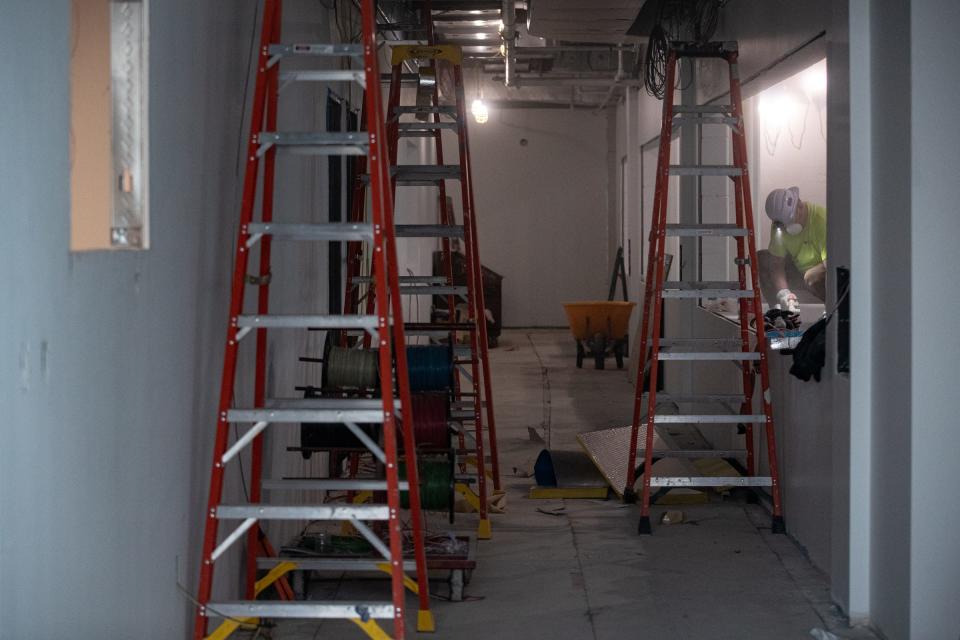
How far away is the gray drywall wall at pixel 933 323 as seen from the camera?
158 inches

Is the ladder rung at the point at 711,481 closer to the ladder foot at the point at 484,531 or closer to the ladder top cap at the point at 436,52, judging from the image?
the ladder foot at the point at 484,531

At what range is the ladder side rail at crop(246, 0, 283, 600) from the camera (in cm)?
389

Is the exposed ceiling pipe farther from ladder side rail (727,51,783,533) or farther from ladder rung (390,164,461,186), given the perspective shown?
ladder rung (390,164,461,186)

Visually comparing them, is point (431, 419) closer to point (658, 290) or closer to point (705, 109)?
point (658, 290)

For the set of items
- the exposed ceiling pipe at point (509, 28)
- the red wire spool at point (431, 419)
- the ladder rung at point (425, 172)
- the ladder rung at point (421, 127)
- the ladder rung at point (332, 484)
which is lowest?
the ladder rung at point (332, 484)

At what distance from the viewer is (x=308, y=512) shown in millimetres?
3576

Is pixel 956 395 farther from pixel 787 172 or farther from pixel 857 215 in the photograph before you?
pixel 787 172

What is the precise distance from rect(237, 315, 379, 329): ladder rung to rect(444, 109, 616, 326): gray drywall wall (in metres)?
15.1

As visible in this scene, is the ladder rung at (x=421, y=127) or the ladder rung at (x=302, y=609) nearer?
the ladder rung at (x=302, y=609)

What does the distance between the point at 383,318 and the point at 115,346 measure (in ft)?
2.67

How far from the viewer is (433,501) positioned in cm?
525

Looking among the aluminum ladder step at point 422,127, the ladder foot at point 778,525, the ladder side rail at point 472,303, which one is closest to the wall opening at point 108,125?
the ladder side rail at point 472,303

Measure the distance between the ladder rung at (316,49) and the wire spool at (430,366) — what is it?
6.43 ft

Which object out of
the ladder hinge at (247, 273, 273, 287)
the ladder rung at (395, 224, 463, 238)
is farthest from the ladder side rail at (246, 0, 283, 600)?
the ladder rung at (395, 224, 463, 238)
